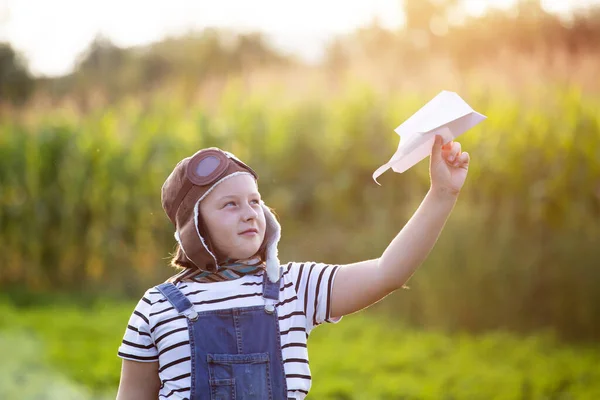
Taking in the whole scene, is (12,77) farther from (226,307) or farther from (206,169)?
(226,307)

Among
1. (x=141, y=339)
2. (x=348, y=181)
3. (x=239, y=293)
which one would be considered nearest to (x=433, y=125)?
(x=239, y=293)

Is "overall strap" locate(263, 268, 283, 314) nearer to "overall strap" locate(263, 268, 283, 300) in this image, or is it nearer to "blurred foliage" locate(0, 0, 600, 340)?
"overall strap" locate(263, 268, 283, 300)

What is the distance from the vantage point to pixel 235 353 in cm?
175

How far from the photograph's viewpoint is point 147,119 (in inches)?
297

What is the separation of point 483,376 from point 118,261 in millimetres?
3625

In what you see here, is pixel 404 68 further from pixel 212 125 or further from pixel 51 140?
pixel 51 140

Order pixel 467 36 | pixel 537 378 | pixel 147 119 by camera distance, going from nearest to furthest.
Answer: pixel 537 378 < pixel 147 119 < pixel 467 36

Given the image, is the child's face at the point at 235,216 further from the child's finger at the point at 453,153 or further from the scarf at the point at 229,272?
the child's finger at the point at 453,153

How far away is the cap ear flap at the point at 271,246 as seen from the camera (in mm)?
1841

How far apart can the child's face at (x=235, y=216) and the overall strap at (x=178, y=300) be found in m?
0.15

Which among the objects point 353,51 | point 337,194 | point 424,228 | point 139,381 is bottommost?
point 139,381

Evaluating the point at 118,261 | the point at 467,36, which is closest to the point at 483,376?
the point at 118,261

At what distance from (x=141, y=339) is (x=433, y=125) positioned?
0.79 m

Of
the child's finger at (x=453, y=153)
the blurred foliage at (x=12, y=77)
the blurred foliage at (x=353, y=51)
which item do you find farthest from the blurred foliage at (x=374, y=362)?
the blurred foliage at (x=12, y=77)
